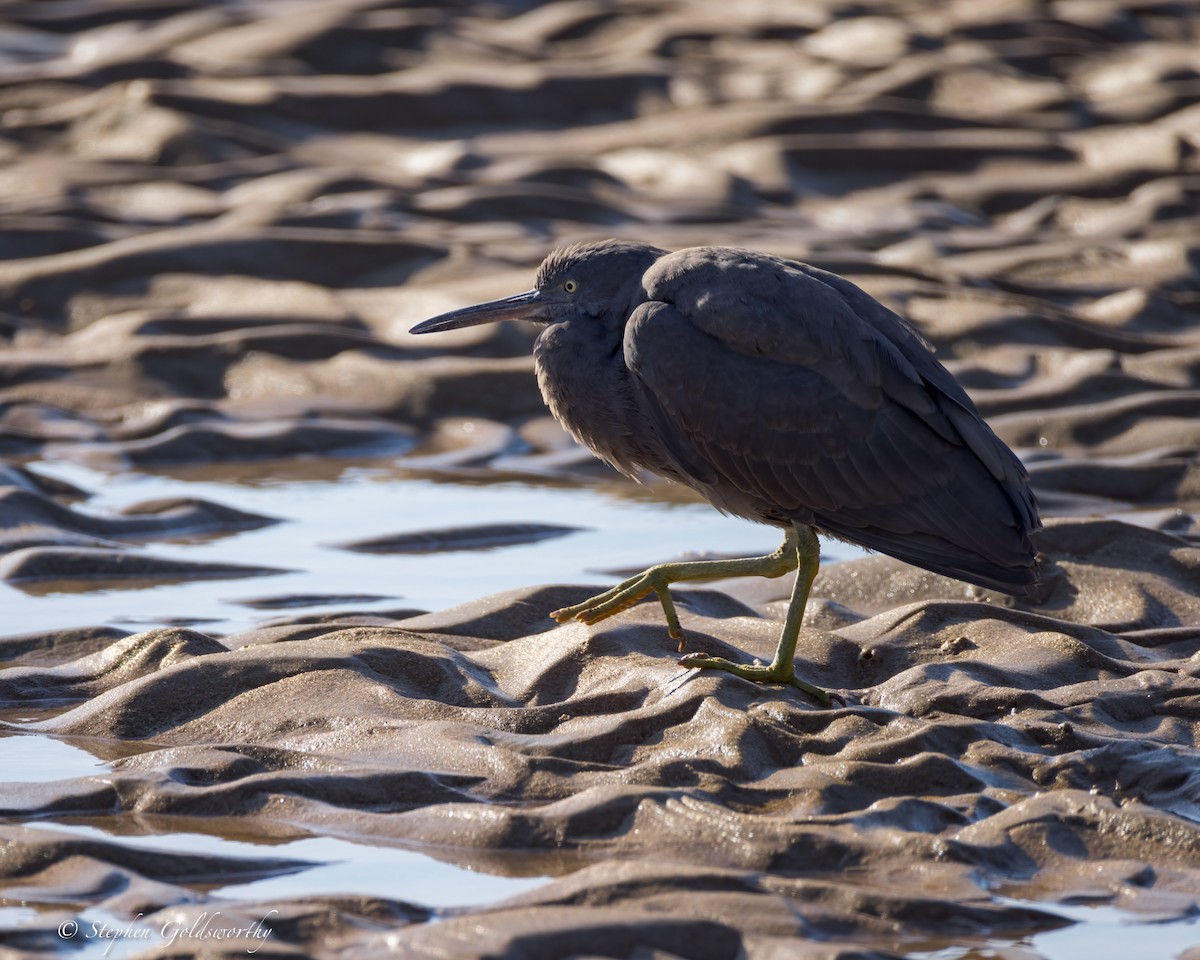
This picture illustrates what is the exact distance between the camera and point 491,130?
11.8m

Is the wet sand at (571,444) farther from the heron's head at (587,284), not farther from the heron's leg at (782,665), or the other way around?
the heron's head at (587,284)

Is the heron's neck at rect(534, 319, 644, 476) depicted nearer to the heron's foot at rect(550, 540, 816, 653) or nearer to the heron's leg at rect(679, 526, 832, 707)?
the heron's foot at rect(550, 540, 816, 653)

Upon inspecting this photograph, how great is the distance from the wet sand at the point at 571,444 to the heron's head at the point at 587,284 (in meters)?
0.85

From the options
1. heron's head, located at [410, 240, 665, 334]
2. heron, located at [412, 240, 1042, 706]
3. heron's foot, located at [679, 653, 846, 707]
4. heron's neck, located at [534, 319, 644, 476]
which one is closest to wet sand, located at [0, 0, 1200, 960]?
heron's foot, located at [679, 653, 846, 707]

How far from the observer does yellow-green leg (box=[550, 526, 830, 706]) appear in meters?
4.29

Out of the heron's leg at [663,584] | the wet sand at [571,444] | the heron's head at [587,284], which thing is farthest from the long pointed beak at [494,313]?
the heron's leg at [663,584]

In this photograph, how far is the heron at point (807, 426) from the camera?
4.48m

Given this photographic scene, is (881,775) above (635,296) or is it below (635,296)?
below

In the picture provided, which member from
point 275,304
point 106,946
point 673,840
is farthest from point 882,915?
point 275,304

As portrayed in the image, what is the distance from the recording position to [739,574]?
15.0 feet

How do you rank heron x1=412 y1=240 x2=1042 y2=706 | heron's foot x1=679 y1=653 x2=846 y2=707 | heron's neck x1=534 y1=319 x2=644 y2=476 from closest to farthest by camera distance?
heron's foot x1=679 y1=653 x2=846 y2=707 → heron x1=412 y1=240 x2=1042 y2=706 → heron's neck x1=534 y1=319 x2=644 y2=476

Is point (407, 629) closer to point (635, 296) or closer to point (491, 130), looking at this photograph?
point (635, 296)

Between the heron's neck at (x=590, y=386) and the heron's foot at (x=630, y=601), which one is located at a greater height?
the heron's neck at (x=590, y=386)

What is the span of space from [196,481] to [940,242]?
519cm
